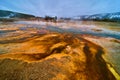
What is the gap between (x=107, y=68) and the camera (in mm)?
2809

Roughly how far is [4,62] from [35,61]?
73 cm

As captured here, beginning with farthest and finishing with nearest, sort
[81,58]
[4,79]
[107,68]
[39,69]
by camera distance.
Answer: [81,58] < [107,68] < [39,69] < [4,79]

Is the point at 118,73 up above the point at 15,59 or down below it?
below

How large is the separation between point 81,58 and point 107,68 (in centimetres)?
75

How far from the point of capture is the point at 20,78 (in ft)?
6.94

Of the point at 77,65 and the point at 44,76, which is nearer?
the point at 44,76

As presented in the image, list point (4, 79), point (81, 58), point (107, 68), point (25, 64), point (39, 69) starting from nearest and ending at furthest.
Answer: point (4, 79)
point (39, 69)
point (25, 64)
point (107, 68)
point (81, 58)

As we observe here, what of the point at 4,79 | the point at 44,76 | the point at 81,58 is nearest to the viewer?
the point at 4,79

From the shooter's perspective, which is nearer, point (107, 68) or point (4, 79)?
point (4, 79)

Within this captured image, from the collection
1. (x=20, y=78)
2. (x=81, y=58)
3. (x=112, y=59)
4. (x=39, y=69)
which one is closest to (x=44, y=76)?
(x=39, y=69)

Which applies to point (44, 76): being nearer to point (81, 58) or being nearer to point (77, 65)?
point (77, 65)

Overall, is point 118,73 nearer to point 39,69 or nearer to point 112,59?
point 112,59

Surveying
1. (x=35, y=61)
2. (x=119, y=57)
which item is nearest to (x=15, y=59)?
(x=35, y=61)

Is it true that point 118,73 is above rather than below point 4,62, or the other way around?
below
